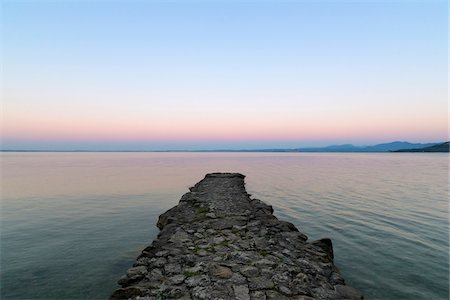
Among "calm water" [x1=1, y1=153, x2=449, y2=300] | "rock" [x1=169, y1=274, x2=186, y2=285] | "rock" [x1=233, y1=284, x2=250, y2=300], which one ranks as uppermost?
"rock" [x1=233, y1=284, x2=250, y2=300]

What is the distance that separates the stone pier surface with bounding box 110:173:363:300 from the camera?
713 centimetres

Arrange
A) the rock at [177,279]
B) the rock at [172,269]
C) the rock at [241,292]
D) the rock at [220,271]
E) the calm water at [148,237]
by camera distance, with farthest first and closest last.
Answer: the calm water at [148,237]
the rock at [172,269]
the rock at [220,271]
the rock at [177,279]
the rock at [241,292]

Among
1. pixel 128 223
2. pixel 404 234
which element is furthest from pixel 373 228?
pixel 128 223

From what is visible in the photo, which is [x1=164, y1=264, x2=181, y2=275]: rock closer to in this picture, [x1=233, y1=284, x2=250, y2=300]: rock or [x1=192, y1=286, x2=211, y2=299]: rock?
[x1=192, y1=286, x2=211, y2=299]: rock

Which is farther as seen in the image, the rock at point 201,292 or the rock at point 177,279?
the rock at point 177,279

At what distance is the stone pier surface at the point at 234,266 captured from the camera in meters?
7.13

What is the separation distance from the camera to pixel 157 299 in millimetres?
6750

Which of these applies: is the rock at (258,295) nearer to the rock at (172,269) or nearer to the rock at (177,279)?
the rock at (177,279)

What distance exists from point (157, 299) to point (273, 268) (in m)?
3.71

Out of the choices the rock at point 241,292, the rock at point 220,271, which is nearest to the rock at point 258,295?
the rock at point 241,292

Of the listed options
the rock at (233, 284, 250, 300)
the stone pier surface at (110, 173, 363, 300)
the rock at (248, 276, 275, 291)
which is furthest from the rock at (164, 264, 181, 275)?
the rock at (248, 276, 275, 291)

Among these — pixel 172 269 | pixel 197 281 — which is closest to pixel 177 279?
pixel 197 281

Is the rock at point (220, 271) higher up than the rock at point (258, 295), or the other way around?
the rock at point (220, 271)

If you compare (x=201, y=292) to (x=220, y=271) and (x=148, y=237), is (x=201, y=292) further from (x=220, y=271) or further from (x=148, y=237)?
(x=148, y=237)
